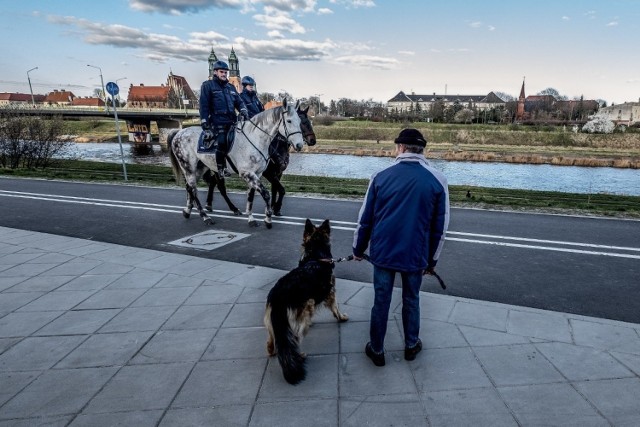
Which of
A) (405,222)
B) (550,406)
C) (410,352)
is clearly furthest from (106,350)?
(550,406)

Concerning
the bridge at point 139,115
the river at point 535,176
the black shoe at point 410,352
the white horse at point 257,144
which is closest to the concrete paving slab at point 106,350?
the black shoe at point 410,352

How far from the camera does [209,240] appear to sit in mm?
7555

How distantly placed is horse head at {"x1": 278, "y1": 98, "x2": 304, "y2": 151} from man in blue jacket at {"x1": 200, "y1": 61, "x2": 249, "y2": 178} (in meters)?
1.12

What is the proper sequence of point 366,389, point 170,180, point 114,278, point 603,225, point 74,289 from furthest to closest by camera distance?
point 170,180 → point 603,225 → point 114,278 → point 74,289 → point 366,389

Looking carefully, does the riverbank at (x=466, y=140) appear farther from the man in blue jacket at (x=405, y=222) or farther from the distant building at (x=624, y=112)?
the distant building at (x=624, y=112)

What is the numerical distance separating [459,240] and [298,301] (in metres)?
5.18

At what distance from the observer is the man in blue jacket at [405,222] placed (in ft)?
10.2

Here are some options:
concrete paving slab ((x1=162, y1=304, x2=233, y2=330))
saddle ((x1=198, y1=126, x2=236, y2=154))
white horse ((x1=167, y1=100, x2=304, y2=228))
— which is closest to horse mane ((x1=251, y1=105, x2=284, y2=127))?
→ white horse ((x1=167, y1=100, x2=304, y2=228))

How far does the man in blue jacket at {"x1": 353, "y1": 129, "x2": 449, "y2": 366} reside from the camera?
311 cm

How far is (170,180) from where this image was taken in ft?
50.9

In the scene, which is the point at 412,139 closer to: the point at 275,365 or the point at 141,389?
the point at 275,365

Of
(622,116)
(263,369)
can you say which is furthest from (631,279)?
(622,116)

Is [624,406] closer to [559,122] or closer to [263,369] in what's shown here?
[263,369]

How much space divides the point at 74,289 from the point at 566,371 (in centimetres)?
611
